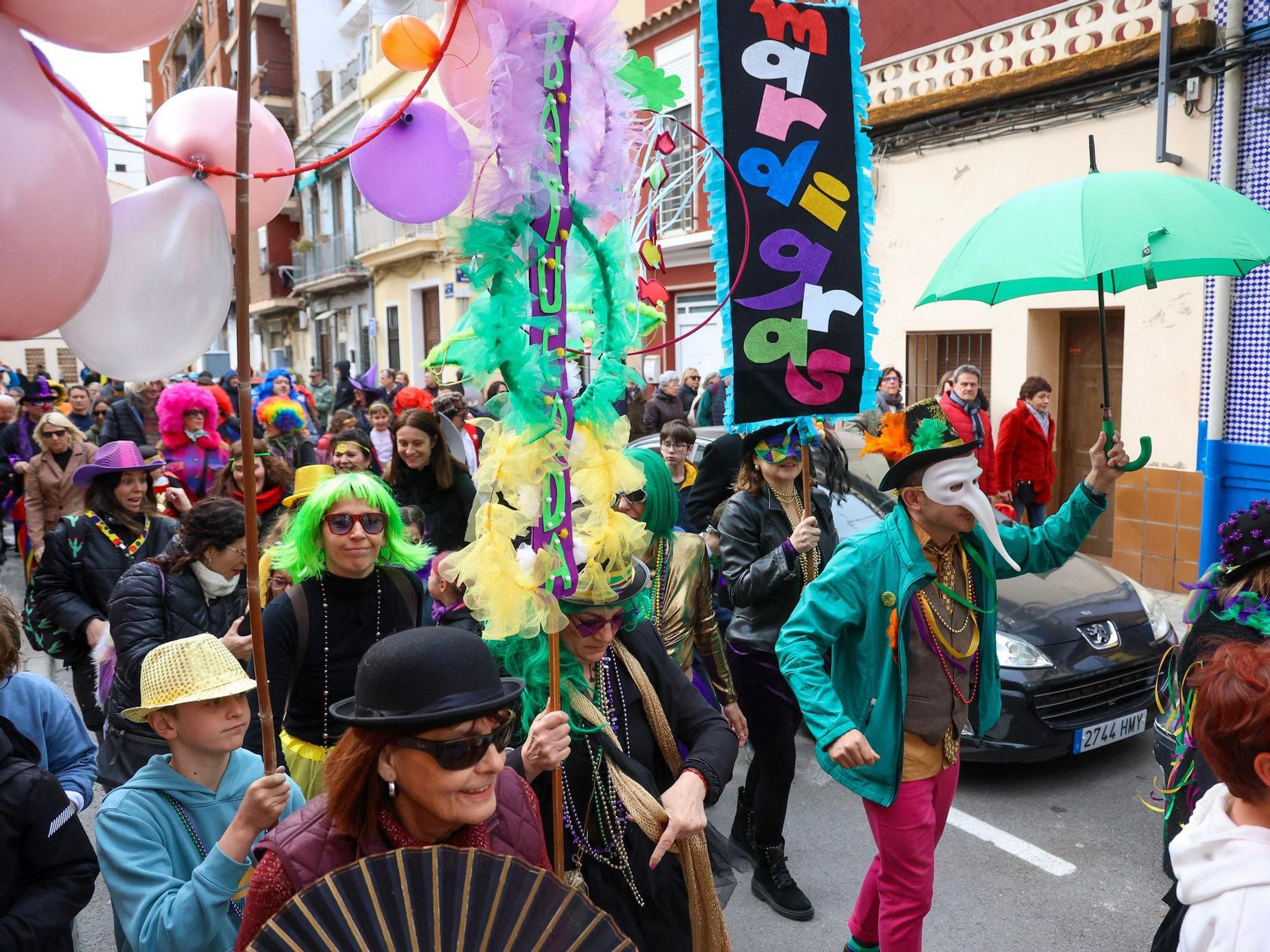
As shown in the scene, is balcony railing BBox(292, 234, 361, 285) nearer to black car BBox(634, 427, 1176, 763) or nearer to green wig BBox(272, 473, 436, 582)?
black car BBox(634, 427, 1176, 763)

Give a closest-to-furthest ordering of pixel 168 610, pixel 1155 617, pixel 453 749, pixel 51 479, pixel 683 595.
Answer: pixel 453 749
pixel 168 610
pixel 683 595
pixel 1155 617
pixel 51 479

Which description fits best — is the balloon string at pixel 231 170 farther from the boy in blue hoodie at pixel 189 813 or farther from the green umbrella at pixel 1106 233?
the green umbrella at pixel 1106 233

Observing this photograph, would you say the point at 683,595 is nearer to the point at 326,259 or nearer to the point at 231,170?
the point at 231,170

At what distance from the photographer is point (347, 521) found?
3283 millimetres

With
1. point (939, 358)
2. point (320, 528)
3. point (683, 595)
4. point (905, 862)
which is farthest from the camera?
point (939, 358)

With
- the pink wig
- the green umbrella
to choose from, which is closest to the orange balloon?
the green umbrella

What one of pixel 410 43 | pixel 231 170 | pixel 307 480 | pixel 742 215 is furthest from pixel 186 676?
pixel 742 215

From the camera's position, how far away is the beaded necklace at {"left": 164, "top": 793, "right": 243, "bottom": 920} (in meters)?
2.40

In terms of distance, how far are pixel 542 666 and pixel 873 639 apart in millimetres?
1096

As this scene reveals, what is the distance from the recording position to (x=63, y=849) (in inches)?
86.7

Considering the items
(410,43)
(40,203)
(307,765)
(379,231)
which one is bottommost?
(307,765)

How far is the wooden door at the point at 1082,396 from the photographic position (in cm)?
954

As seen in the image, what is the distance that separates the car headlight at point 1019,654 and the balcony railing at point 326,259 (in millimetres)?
25984

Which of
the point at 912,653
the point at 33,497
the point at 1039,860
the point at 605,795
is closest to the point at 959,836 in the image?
the point at 1039,860
